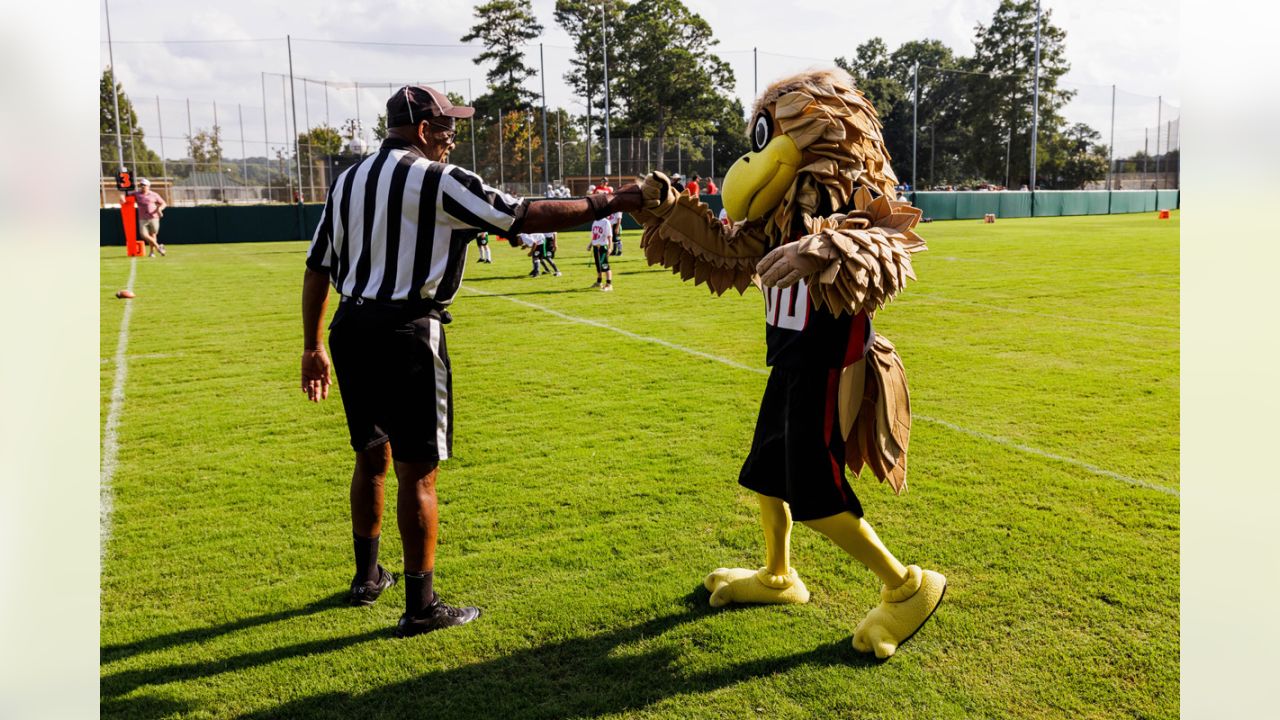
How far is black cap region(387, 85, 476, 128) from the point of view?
3703 millimetres

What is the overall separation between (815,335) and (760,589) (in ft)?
3.82

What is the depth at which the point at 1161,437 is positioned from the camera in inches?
243

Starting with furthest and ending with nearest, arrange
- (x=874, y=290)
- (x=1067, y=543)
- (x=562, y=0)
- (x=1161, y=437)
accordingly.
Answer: (x=562, y=0) → (x=1161, y=437) → (x=1067, y=543) → (x=874, y=290)

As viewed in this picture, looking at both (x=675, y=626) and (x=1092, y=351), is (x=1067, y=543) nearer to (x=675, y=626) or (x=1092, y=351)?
(x=675, y=626)

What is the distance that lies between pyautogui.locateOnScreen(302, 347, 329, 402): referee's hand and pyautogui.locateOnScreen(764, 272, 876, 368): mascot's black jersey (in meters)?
1.98

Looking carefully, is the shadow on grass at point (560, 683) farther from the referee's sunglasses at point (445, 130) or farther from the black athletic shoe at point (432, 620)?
the referee's sunglasses at point (445, 130)

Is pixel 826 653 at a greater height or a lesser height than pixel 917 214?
lesser

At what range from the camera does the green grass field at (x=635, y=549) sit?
334cm

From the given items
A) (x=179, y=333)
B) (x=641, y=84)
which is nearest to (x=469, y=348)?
(x=179, y=333)

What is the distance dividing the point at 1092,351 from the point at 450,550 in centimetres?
714

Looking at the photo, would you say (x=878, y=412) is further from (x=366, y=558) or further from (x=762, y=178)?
(x=366, y=558)

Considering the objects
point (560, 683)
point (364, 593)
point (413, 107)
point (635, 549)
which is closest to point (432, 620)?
point (364, 593)

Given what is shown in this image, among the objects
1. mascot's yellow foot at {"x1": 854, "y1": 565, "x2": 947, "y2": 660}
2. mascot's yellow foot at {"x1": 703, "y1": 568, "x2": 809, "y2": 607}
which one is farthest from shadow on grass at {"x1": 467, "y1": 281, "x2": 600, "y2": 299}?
mascot's yellow foot at {"x1": 854, "y1": 565, "x2": 947, "y2": 660}

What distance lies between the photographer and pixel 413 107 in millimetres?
3703
